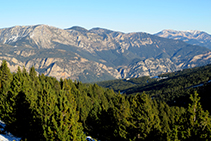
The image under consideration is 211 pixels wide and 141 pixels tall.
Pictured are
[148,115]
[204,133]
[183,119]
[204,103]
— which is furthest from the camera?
[204,103]

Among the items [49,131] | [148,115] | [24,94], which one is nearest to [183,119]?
[148,115]

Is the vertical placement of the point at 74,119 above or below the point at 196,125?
below

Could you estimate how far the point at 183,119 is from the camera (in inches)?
1320

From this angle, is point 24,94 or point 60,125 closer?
point 60,125

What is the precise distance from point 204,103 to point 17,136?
128 meters

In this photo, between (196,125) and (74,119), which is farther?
(74,119)

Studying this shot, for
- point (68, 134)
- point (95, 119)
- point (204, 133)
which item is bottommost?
point (95, 119)

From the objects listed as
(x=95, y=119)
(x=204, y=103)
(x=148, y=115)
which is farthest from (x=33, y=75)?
(x=204, y=103)

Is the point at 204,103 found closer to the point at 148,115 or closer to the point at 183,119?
the point at 148,115

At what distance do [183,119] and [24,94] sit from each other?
112 ft

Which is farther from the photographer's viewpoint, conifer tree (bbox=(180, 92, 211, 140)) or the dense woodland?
the dense woodland

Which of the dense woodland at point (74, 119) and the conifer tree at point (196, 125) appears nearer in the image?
the conifer tree at point (196, 125)

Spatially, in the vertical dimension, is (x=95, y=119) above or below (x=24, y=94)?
below

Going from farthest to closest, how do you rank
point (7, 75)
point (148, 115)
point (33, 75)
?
point (33, 75)
point (7, 75)
point (148, 115)
